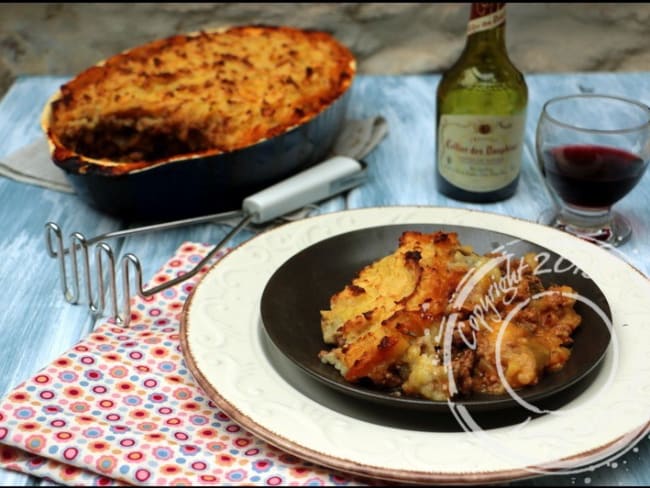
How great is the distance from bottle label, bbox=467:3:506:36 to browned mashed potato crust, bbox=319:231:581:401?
1.63 ft

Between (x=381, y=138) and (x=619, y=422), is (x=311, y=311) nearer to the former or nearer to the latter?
(x=619, y=422)

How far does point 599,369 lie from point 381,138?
103 centimetres

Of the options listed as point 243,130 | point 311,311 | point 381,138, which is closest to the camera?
point 311,311

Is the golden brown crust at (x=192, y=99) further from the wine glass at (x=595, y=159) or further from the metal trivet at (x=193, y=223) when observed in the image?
the wine glass at (x=595, y=159)

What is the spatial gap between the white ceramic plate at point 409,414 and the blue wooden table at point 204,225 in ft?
0.23

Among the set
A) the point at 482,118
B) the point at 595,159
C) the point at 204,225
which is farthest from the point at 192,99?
the point at 595,159

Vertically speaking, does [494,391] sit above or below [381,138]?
above

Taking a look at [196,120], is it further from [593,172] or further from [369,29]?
[369,29]

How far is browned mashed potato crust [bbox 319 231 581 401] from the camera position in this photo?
107cm

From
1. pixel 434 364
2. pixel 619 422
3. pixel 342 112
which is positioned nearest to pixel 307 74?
pixel 342 112

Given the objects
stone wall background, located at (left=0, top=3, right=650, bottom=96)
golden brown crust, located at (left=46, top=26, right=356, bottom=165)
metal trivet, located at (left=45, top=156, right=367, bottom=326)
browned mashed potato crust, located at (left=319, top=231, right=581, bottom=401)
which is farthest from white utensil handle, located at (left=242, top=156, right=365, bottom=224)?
stone wall background, located at (left=0, top=3, right=650, bottom=96)

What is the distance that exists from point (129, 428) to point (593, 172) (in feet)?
2.96

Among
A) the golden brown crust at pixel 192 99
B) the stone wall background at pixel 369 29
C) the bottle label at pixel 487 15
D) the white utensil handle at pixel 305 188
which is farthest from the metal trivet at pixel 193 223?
the stone wall background at pixel 369 29

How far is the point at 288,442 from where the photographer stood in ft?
3.32
